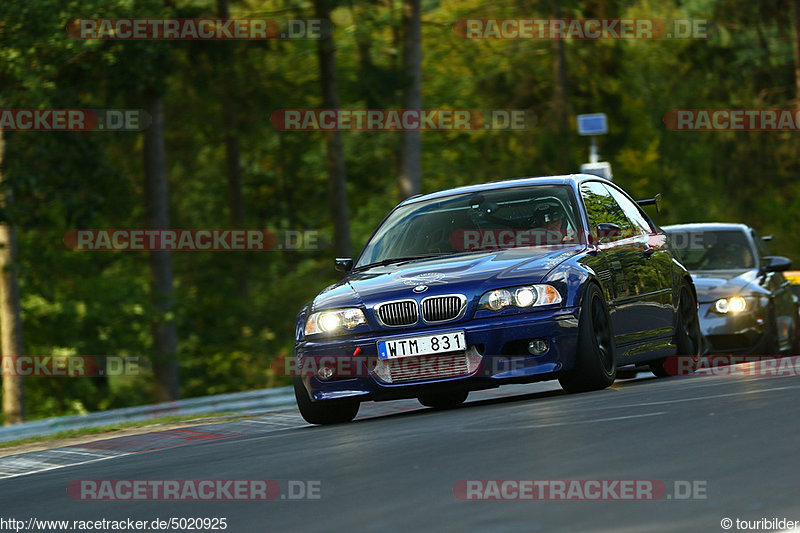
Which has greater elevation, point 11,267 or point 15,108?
point 15,108

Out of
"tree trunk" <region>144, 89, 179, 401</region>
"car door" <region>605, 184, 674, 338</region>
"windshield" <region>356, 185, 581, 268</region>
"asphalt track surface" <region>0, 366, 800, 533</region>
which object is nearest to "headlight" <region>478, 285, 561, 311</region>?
"asphalt track surface" <region>0, 366, 800, 533</region>

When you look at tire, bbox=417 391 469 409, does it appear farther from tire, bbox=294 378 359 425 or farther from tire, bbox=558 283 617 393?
tire, bbox=558 283 617 393

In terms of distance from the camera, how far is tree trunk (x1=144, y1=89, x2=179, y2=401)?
27.4 m

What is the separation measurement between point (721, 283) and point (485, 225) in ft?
16.6

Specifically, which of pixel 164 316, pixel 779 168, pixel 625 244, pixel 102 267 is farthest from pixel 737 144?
pixel 625 244

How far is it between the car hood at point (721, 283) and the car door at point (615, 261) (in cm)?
360

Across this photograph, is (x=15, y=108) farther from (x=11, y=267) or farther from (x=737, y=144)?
(x=737, y=144)

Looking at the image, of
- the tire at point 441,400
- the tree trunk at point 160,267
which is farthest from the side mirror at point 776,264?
the tree trunk at point 160,267

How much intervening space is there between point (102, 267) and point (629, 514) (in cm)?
3191

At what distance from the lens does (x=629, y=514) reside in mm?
5379

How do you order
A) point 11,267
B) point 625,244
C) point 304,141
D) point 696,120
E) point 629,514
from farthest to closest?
point 696,120 → point 304,141 → point 11,267 → point 625,244 → point 629,514

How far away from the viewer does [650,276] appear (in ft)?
37.8

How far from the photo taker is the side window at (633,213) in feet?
39.6

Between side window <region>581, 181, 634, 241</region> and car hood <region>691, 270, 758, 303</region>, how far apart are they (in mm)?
3438
